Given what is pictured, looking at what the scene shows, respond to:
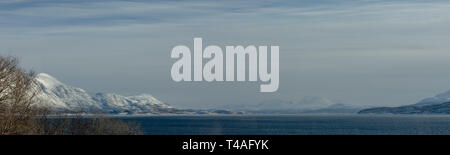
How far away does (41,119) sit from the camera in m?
73.3

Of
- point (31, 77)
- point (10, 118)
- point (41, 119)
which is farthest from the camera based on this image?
point (41, 119)

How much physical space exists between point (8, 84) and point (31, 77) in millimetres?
5331

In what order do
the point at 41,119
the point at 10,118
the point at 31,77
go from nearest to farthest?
the point at 10,118 → the point at 31,77 → the point at 41,119
